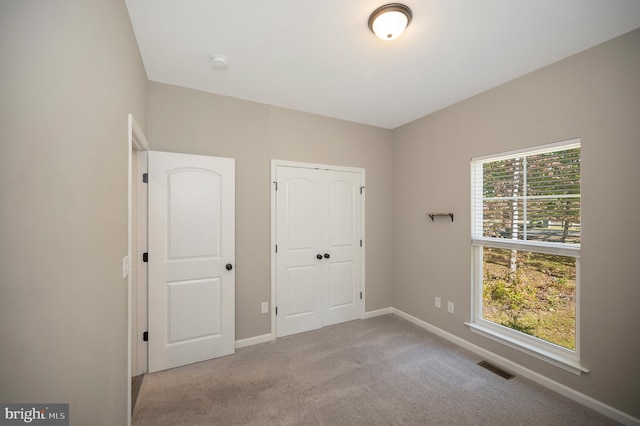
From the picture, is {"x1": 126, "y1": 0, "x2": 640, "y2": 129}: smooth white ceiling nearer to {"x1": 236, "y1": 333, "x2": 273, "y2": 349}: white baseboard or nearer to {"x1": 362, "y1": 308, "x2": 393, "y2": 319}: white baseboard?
{"x1": 236, "y1": 333, "x2": 273, "y2": 349}: white baseboard

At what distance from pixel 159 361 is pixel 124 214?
1.68 meters

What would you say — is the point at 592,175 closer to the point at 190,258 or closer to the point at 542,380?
the point at 542,380

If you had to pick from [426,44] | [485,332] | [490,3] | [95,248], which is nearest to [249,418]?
[95,248]

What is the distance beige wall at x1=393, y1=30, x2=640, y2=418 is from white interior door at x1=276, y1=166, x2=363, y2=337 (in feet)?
4.17

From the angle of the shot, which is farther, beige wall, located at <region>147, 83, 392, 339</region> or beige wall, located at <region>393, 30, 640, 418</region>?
beige wall, located at <region>147, 83, 392, 339</region>

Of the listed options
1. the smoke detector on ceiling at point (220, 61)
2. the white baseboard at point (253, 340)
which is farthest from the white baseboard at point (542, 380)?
the smoke detector on ceiling at point (220, 61)

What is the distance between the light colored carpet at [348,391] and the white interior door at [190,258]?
0.79ft

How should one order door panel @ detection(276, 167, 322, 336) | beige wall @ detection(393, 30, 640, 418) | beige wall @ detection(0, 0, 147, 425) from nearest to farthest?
1. beige wall @ detection(0, 0, 147, 425)
2. beige wall @ detection(393, 30, 640, 418)
3. door panel @ detection(276, 167, 322, 336)

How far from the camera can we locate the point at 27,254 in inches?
27.0

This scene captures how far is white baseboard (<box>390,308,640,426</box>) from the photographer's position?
179cm

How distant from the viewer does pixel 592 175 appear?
1940 millimetres

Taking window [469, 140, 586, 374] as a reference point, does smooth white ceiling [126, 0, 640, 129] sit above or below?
above

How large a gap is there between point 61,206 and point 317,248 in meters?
2.67

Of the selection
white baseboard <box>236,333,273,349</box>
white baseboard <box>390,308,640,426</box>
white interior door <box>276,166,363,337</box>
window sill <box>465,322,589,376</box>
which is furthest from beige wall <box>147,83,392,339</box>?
window sill <box>465,322,589,376</box>
